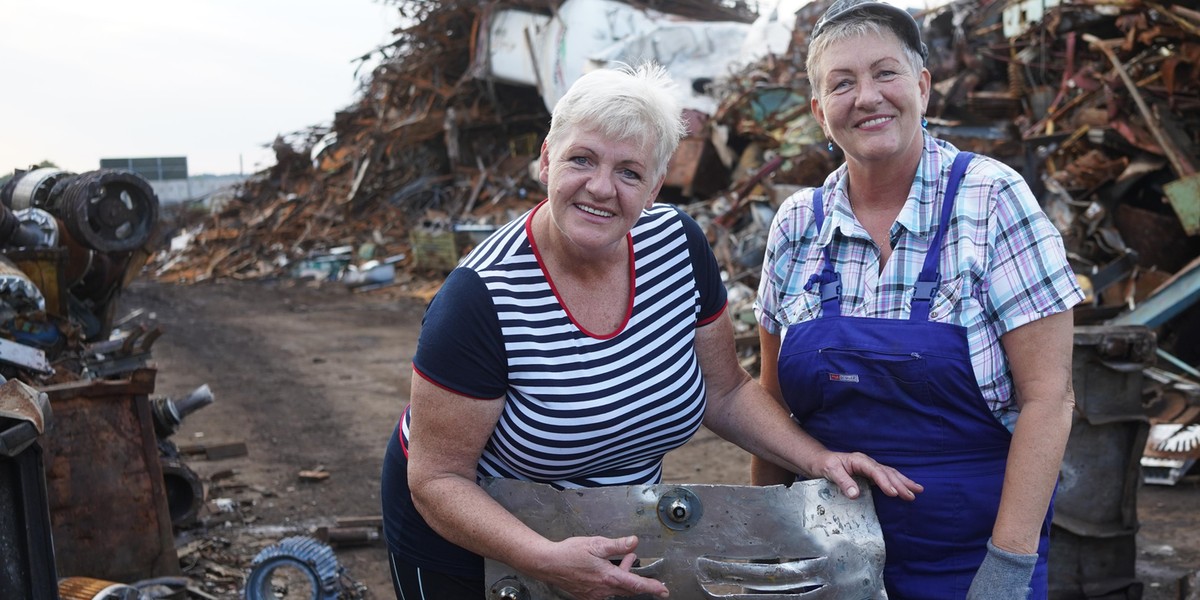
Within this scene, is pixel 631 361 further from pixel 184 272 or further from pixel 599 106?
pixel 184 272

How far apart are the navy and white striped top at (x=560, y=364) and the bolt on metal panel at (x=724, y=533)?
0.27 feet

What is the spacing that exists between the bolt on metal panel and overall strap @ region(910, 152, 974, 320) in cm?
43

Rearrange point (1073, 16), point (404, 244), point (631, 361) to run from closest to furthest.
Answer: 1. point (631, 361)
2. point (1073, 16)
3. point (404, 244)

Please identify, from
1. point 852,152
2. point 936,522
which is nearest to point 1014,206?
point 852,152

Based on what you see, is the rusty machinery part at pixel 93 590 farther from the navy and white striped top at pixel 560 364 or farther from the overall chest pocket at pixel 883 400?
the overall chest pocket at pixel 883 400

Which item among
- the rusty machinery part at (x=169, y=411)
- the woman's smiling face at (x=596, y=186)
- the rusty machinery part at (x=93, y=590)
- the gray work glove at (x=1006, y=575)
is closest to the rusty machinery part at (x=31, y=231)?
the rusty machinery part at (x=169, y=411)

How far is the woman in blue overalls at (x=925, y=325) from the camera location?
1.99 meters

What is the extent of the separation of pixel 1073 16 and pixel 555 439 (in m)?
11.0

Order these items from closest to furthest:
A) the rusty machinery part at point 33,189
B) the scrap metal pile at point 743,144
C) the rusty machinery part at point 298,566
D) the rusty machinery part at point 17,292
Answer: the rusty machinery part at point 298,566 < the rusty machinery part at point 17,292 < the rusty machinery part at point 33,189 < the scrap metal pile at point 743,144

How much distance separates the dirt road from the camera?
507 cm

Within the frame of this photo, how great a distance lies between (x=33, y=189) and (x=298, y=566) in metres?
3.77

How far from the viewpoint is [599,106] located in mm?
2111

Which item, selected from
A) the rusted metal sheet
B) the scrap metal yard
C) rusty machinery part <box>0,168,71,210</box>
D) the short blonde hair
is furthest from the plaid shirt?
rusty machinery part <box>0,168,71,210</box>

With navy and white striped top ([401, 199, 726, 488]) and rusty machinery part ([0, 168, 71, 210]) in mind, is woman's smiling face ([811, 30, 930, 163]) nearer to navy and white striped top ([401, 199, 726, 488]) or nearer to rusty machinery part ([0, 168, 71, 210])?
navy and white striped top ([401, 199, 726, 488])
